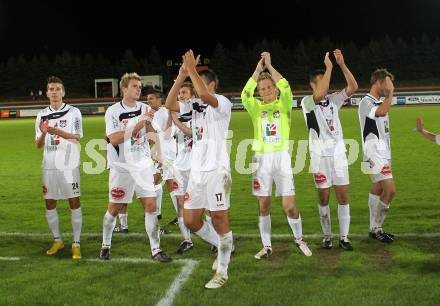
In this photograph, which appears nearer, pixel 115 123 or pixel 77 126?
pixel 115 123

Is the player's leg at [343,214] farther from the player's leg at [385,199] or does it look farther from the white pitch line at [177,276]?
the white pitch line at [177,276]

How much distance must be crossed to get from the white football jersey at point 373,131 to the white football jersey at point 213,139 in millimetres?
2640

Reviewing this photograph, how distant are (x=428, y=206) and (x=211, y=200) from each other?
5.63 metres

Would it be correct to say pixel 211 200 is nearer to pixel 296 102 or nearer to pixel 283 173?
pixel 283 173

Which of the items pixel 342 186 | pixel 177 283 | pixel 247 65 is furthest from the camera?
pixel 247 65

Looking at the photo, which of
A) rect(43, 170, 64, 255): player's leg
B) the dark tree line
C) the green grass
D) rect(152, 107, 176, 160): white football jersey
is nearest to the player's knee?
the green grass

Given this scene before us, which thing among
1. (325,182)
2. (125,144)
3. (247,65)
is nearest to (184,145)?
(125,144)

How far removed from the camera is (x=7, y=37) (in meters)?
109

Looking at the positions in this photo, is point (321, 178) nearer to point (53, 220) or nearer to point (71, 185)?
point (71, 185)

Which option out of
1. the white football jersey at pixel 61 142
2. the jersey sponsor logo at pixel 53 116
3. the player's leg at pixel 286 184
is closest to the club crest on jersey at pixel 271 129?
the player's leg at pixel 286 184

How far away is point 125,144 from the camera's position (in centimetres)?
675

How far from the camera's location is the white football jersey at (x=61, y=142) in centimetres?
714

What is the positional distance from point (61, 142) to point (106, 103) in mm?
43914

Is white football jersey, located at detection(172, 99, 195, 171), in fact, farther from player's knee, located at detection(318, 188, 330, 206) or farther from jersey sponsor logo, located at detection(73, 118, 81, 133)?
player's knee, located at detection(318, 188, 330, 206)
